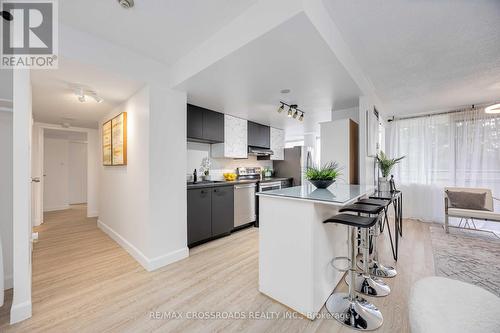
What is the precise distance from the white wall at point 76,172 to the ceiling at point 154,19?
627 centimetres

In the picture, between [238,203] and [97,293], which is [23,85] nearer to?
[97,293]

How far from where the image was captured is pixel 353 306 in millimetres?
1624

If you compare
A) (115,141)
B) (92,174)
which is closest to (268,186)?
(115,141)

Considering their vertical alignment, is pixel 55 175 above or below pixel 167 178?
below

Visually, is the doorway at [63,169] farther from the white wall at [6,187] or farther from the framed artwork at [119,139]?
Answer: the white wall at [6,187]

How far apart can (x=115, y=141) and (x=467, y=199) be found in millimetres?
6059

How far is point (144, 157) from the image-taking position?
2420 mm

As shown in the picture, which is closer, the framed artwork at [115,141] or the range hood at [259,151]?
the framed artwork at [115,141]

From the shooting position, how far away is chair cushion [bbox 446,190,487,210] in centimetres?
343

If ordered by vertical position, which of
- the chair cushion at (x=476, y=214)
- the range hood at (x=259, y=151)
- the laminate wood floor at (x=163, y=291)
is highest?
the range hood at (x=259, y=151)

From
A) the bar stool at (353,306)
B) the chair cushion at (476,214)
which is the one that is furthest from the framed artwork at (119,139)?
the chair cushion at (476,214)

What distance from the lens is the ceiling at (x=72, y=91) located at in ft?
6.81

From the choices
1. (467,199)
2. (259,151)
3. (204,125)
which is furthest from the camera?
(259,151)

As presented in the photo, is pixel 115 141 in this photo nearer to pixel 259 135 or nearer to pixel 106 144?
pixel 106 144
